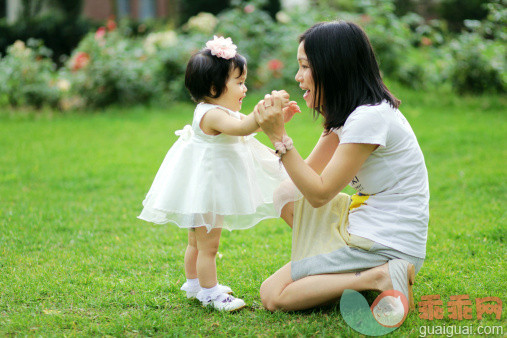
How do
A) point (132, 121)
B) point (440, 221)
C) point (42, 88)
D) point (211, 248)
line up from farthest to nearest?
point (42, 88)
point (132, 121)
point (440, 221)
point (211, 248)

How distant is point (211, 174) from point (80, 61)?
6561mm

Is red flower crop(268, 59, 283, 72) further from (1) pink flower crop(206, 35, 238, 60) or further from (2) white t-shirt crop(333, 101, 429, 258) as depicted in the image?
(2) white t-shirt crop(333, 101, 429, 258)

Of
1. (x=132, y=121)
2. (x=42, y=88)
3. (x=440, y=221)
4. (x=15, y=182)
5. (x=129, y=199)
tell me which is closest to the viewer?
(x=440, y=221)

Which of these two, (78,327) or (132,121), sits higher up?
(78,327)

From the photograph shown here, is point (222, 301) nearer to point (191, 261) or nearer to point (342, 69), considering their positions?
point (191, 261)

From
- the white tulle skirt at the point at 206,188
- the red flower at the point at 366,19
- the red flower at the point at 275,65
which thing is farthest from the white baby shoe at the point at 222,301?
the red flower at the point at 366,19

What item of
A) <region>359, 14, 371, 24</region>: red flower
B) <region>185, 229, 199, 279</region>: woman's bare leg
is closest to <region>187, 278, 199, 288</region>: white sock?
<region>185, 229, 199, 279</region>: woman's bare leg

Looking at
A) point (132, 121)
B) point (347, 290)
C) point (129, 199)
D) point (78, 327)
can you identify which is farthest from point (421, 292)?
point (132, 121)

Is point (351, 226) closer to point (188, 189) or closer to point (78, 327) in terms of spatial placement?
point (188, 189)

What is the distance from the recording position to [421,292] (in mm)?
2789

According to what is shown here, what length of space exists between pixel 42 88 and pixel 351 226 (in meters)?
7.04

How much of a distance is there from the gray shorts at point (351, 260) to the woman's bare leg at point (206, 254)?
0.44 meters

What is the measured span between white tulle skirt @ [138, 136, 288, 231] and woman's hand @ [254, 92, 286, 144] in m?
0.33

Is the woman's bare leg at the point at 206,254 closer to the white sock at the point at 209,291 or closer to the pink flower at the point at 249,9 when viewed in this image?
the white sock at the point at 209,291
